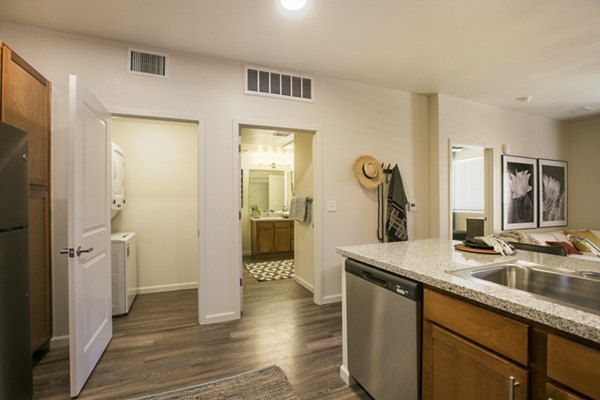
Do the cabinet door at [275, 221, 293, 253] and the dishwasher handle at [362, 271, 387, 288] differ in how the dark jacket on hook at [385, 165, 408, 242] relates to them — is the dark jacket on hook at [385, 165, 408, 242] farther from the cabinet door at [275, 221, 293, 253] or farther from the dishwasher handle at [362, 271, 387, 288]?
the cabinet door at [275, 221, 293, 253]

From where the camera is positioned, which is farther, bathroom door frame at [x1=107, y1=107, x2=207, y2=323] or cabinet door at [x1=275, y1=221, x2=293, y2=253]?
cabinet door at [x1=275, y1=221, x2=293, y2=253]

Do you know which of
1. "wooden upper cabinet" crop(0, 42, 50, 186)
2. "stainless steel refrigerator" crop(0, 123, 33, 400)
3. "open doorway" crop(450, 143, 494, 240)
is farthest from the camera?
"open doorway" crop(450, 143, 494, 240)

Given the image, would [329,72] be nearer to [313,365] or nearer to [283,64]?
[283,64]

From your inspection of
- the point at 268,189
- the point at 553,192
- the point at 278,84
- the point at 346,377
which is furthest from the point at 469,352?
the point at 268,189

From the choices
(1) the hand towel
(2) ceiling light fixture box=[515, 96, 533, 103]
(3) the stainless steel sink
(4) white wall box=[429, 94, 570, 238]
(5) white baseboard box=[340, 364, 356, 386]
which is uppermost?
(2) ceiling light fixture box=[515, 96, 533, 103]

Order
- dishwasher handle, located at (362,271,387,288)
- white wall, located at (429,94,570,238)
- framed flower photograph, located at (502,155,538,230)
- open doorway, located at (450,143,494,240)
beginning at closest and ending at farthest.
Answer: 1. dishwasher handle, located at (362,271,387,288)
2. white wall, located at (429,94,570,238)
3. framed flower photograph, located at (502,155,538,230)
4. open doorway, located at (450,143,494,240)

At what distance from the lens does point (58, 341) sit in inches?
89.6

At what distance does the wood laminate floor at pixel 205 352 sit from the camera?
1789 mm

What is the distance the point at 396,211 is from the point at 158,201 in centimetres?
318

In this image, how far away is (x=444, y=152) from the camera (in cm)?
366

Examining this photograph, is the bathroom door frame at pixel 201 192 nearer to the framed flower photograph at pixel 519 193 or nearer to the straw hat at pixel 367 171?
the straw hat at pixel 367 171

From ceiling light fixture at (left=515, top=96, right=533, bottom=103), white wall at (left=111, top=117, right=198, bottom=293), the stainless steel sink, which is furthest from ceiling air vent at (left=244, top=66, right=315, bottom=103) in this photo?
ceiling light fixture at (left=515, top=96, right=533, bottom=103)

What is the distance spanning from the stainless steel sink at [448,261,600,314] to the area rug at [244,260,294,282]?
10.5 feet

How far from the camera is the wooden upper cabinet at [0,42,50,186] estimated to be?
1766mm
